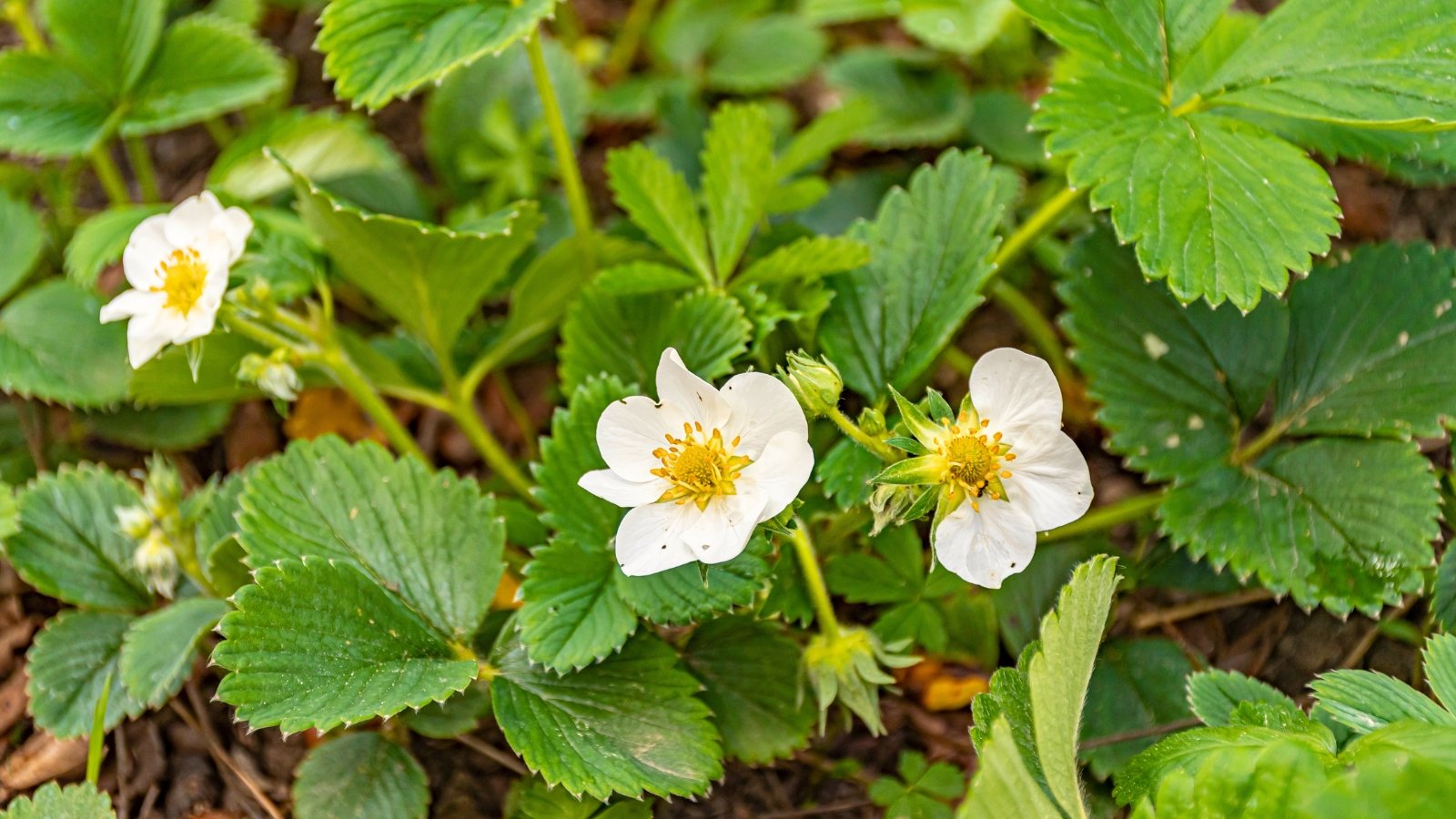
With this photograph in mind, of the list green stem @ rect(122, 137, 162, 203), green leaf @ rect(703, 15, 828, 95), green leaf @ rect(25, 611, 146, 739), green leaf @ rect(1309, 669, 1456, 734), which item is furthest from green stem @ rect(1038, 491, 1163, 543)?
green stem @ rect(122, 137, 162, 203)

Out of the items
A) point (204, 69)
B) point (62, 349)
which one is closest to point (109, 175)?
point (204, 69)

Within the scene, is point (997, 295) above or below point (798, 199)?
below

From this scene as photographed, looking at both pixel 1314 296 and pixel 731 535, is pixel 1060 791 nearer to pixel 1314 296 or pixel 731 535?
pixel 731 535

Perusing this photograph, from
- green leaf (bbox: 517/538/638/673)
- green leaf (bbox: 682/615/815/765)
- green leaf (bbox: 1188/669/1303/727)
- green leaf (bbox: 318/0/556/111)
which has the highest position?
green leaf (bbox: 318/0/556/111)

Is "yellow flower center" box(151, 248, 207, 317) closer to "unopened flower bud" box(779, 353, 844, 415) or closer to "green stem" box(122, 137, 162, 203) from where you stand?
"green stem" box(122, 137, 162, 203)

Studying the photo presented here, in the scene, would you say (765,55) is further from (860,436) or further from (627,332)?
A: (860,436)

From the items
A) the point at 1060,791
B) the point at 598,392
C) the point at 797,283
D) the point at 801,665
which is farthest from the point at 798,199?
the point at 1060,791
